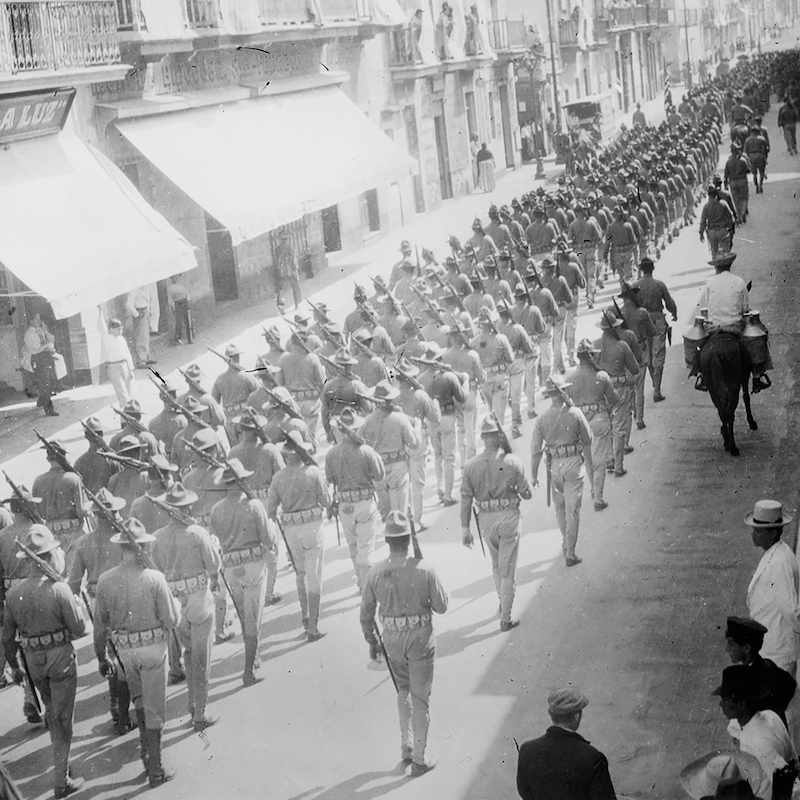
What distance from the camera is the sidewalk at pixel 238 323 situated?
59.2ft

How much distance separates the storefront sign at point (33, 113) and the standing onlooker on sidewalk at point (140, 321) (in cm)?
283

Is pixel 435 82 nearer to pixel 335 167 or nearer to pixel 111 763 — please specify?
pixel 335 167

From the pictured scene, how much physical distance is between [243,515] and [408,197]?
25804mm

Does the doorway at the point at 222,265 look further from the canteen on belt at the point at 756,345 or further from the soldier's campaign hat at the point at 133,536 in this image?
the soldier's campaign hat at the point at 133,536

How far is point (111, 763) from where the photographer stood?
905cm

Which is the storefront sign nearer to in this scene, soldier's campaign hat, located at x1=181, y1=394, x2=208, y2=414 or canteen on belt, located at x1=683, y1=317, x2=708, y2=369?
soldier's campaign hat, located at x1=181, y1=394, x2=208, y2=414

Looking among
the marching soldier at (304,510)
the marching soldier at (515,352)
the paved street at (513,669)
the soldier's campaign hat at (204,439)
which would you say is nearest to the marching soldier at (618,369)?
the paved street at (513,669)

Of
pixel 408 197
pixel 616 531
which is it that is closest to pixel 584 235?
pixel 616 531

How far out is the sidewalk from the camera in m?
18.0

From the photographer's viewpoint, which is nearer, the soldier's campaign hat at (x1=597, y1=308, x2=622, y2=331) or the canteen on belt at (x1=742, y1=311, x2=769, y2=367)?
the soldier's campaign hat at (x1=597, y1=308, x2=622, y2=331)

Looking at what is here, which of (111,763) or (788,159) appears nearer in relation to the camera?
(111,763)

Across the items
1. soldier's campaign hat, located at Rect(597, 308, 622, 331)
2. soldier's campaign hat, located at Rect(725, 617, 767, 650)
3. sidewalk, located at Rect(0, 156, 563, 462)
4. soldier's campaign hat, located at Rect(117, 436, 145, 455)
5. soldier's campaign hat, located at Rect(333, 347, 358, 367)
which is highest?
soldier's campaign hat, located at Rect(597, 308, 622, 331)

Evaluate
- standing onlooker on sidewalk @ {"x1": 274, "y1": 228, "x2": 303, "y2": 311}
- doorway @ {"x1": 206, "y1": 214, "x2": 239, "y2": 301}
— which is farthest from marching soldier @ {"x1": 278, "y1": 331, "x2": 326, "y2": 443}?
doorway @ {"x1": 206, "y1": 214, "x2": 239, "y2": 301}

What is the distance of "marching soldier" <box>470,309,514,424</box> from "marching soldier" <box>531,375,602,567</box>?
3221 millimetres
